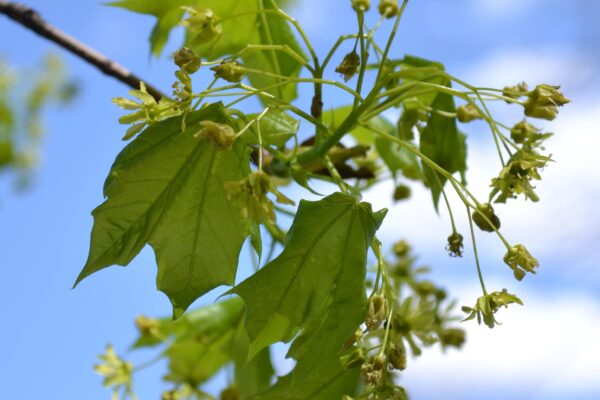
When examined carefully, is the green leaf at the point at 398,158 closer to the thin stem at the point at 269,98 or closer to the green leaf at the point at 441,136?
the green leaf at the point at 441,136

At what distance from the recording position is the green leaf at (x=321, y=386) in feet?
3.92

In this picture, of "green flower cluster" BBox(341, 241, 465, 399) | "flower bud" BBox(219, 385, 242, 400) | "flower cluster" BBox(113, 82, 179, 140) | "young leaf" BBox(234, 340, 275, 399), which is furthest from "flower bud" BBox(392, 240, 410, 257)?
"flower cluster" BBox(113, 82, 179, 140)

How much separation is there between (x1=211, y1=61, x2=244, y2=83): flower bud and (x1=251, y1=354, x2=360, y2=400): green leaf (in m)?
0.46

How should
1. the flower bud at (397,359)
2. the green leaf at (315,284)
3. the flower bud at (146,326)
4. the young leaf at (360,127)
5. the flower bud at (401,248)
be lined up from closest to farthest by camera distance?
the green leaf at (315,284), the flower bud at (397,359), the young leaf at (360,127), the flower bud at (146,326), the flower bud at (401,248)

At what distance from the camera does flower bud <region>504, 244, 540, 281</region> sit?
1.05 m

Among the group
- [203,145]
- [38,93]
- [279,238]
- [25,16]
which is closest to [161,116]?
[203,145]

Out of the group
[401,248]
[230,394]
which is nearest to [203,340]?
[230,394]

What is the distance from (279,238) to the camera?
5.02 feet

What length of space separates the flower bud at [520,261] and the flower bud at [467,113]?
1.08ft

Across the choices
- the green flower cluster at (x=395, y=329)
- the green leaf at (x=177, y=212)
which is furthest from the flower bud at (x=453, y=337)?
the green leaf at (x=177, y=212)

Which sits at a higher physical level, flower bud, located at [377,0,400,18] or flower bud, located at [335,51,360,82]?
flower bud, located at [377,0,400,18]

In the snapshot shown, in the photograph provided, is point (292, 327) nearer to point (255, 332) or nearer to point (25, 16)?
point (255, 332)

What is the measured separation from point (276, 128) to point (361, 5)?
24 cm

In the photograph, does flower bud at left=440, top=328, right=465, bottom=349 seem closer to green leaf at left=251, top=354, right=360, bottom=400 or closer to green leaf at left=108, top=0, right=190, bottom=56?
green leaf at left=251, top=354, right=360, bottom=400
